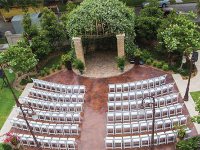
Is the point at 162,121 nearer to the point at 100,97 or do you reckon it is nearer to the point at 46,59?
the point at 100,97

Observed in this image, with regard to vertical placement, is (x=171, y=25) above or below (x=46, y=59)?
above

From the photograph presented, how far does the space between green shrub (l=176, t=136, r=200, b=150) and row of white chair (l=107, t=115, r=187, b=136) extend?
247cm

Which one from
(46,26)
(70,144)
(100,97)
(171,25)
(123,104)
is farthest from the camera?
(46,26)

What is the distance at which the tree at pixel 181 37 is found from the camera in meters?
31.1

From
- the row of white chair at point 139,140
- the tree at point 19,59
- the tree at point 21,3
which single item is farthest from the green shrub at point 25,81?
the tree at point 21,3

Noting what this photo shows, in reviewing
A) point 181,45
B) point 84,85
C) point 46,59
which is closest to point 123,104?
point 84,85

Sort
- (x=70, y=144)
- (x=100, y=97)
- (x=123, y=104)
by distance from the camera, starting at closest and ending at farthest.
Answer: (x=70, y=144), (x=123, y=104), (x=100, y=97)

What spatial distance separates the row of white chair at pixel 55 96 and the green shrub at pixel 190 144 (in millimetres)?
9831

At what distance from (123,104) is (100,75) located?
5.99m

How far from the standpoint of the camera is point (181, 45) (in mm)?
31312

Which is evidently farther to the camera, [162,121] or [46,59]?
[46,59]

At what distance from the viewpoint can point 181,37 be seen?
31438 mm

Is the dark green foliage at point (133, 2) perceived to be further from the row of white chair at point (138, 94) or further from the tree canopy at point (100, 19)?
the row of white chair at point (138, 94)

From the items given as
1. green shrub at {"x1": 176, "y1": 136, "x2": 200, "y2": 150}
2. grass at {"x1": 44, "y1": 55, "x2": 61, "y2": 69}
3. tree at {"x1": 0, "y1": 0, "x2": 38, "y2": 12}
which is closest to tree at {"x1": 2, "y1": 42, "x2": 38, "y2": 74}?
grass at {"x1": 44, "y1": 55, "x2": 61, "y2": 69}
